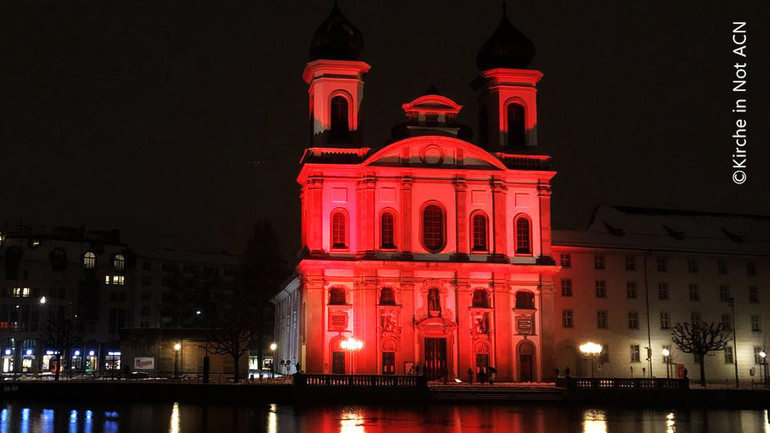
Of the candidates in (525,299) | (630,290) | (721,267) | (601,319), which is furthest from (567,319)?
(721,267)

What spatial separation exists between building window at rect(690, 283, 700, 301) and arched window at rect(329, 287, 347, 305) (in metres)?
25.2

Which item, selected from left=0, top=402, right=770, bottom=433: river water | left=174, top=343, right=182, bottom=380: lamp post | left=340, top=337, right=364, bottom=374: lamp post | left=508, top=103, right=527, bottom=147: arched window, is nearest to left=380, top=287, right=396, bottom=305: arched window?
left=340, top=337, right=364, bottom=374: lamp post

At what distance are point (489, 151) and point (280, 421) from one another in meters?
32.1

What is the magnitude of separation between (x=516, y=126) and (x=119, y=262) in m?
60.0

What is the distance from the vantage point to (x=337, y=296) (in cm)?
6094

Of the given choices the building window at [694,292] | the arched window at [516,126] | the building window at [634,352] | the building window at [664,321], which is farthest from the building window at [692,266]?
the arched window at [516,126]

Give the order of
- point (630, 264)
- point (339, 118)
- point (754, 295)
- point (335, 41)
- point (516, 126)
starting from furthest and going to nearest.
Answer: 1. point (754, 295)
2. point (630, 264)
3. point (516, 126)
4. point (335, 41)
5. point (339, 118)

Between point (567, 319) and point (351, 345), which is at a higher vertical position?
point (567, 319)

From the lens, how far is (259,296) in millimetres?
93188

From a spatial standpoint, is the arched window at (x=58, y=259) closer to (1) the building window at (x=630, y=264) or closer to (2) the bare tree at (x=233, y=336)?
(2) the bare tree at (x=233, y=336)

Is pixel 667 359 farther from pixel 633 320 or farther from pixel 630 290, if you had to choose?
pixel 630 290

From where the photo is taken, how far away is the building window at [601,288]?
68.5 metres

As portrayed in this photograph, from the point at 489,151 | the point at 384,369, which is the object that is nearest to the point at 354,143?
the point at 489,151

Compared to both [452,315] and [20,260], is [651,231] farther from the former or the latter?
[20,260]
